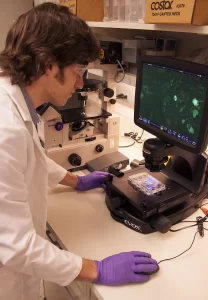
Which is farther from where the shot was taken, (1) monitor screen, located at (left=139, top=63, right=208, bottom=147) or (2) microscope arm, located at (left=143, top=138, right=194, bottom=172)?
(2) microscope arm, located at (left=143, top=138, right=194, bottom=172)

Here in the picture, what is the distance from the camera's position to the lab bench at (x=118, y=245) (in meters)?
0.82

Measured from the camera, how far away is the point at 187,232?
3.44 ft

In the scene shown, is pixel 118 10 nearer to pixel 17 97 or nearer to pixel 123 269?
pixel 17 97

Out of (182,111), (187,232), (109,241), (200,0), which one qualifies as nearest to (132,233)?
(109,241)

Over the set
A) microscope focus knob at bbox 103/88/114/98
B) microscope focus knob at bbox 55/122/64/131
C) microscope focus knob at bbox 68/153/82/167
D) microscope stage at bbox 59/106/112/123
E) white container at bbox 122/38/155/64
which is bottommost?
microscope focus knob at bbox 68/153/82/167

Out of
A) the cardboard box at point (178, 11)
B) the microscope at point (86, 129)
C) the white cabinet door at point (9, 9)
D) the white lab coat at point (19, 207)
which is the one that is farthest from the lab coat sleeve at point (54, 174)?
the white cabinet door at point (9, 9)

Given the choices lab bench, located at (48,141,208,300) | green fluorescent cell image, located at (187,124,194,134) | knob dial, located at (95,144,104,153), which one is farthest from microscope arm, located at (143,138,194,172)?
knob dial, located at (95,144,104,153)

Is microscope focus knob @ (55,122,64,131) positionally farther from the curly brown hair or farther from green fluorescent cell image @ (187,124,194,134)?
green fluorescent cell image @ (187,124,194,134)

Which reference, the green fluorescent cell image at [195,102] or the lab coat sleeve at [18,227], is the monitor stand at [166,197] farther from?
the lab coat sleeve at [18,227]

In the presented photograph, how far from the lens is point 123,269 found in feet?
2.74

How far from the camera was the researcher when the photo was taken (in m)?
0.75

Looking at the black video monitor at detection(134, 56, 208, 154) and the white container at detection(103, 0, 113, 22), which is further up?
the white container at detection(103, 0, 113, 22)

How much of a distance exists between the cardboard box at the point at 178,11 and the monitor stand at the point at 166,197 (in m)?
0.43

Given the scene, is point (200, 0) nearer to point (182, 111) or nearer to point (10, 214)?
point (182, 111)
